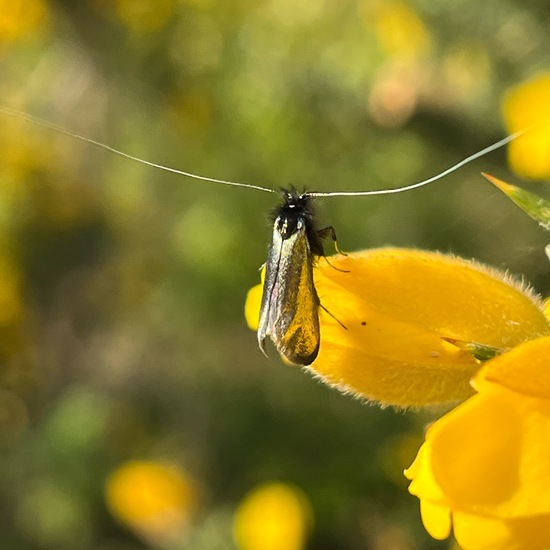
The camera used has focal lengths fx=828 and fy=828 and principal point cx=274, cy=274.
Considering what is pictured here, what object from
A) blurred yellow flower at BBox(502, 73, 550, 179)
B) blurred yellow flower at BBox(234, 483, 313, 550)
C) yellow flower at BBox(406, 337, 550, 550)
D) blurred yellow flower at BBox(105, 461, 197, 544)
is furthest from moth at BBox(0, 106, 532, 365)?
blurred yellow flower at BBox(105, 461, 197, 544)

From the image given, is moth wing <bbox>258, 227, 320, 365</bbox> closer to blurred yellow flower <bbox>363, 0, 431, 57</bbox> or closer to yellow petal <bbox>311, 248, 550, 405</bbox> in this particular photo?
yellow petal <bbox>311, 248, 550, 405</bbox>

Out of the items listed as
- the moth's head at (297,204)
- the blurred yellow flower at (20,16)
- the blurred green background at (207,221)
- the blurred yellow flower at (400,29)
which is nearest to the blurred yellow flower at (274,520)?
the blurred green background at (207,221)

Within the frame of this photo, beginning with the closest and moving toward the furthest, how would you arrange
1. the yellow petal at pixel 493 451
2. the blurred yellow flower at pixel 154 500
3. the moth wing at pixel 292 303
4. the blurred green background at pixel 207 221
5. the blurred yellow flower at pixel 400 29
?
1. the yellow petal at pixel 493 451
2. the moth wing at pixel 292 303
3. the blurred green background at pixel 207 221
4. the blurred yellow flower at pixel 154 500
5. the blurred yellow flower at pixel 400 29

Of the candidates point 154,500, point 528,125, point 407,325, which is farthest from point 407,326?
point 154,500

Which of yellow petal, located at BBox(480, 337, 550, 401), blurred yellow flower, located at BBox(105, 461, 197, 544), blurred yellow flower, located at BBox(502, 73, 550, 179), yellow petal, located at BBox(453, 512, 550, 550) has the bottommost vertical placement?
A: blurred yellow flower, located at BBox(105, 461, 197, 544)

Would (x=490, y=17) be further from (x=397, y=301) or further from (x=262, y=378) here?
(x=397, y=301)

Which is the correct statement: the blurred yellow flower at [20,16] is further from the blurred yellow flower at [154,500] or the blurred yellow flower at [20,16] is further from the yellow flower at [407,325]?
the yellow flower at [407,325]

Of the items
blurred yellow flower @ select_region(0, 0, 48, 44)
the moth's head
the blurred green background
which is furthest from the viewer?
blurred yellow flower @ select_region(0, 0, 48, 44)

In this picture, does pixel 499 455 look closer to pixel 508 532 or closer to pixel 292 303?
pixel 508 532
